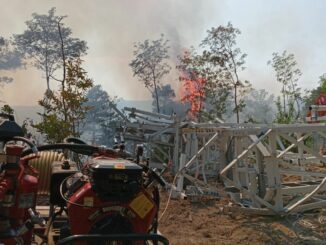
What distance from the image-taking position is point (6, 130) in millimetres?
2920

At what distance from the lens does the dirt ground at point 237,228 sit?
579cm

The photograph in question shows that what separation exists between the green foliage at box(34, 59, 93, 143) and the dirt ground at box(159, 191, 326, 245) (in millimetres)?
4241

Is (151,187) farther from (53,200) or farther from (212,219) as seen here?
(212,219)

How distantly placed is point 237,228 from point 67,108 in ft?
20.3

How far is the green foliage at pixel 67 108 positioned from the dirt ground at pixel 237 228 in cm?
424

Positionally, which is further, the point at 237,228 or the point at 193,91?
the point at 193,91

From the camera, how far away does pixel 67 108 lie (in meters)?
10.9

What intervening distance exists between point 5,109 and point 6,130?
8.50 meters

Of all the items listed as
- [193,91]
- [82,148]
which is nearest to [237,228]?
[82,148]

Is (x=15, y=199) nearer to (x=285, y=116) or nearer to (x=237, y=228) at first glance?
(x=237, y=228)

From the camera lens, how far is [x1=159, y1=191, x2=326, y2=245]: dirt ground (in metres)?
5.79

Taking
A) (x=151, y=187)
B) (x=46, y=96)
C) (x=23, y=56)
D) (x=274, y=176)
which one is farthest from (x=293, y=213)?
(x=23, y=56)

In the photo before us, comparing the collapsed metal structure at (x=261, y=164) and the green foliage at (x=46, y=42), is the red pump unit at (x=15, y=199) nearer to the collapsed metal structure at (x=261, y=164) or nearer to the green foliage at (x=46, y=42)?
the collapsed metal structure at (x=261, y=164)

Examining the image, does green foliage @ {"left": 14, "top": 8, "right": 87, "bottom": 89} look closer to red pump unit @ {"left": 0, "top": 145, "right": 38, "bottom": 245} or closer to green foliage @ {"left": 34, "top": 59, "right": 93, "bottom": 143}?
green foliage @ {"left": 34, "top": 59, "right": 93, "bottom": 143}
